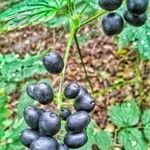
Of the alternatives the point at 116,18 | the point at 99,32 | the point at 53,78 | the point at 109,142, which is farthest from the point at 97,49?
the point at 116,18

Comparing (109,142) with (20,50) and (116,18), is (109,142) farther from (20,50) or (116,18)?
(20,50)

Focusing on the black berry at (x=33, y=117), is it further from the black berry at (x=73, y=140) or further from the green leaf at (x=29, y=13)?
the green leaf at (x=29, y=13)

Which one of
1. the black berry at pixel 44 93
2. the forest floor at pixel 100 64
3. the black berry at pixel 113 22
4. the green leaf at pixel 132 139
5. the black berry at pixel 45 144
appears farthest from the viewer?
the forest floor at pixel 100 64

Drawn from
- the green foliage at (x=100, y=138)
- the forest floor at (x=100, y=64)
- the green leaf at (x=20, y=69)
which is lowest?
the forest floor at (x=100, y=64)

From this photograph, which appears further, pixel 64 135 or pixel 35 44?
pixel 35 44

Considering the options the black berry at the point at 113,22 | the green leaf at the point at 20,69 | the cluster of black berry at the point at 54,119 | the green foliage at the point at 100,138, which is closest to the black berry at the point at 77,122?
the cluster of black berry at the point at 54,119

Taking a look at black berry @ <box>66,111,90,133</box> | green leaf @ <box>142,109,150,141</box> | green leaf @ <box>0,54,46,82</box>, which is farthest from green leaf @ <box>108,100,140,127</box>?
black berry @ <box>66,111,90,133</box>

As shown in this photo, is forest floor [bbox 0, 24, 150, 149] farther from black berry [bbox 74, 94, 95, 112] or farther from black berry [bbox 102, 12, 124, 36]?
black berry [bbox 74, 94, 95, 112]
